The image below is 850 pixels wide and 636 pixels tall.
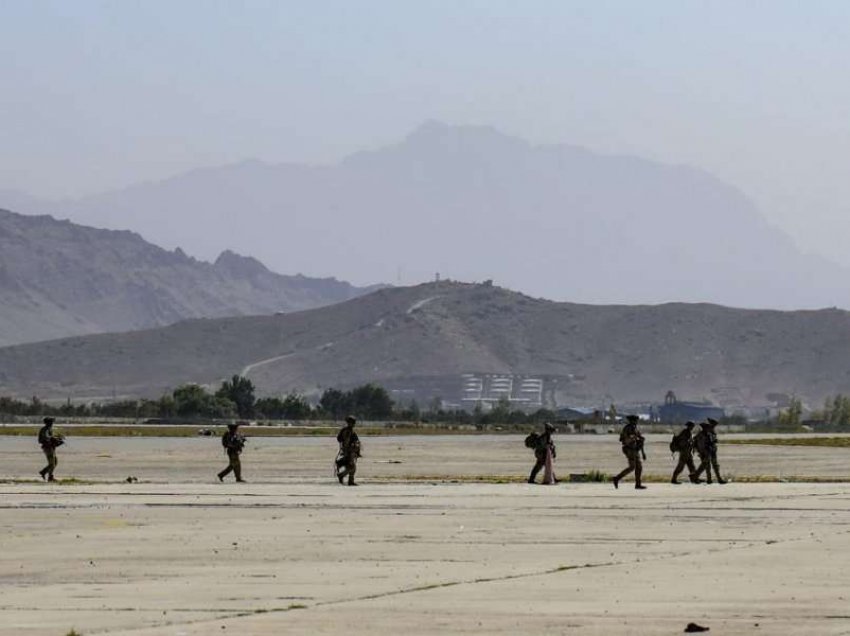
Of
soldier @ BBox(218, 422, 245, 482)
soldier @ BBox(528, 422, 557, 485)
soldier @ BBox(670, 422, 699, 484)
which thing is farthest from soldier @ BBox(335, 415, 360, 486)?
soldier @ BBox(670, 422, 699, 484)

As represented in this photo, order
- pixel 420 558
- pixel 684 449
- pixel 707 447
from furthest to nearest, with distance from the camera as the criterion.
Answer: pixel 684 449
pixel 707 447
pixel 420 558

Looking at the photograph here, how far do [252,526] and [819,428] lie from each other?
165 metres

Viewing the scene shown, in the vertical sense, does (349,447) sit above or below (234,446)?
above

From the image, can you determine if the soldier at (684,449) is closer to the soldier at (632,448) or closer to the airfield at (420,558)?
the airfield at (420,558)

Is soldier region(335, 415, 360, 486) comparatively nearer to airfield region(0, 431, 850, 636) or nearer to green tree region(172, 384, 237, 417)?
airfield region(0, 431, 850, 636)

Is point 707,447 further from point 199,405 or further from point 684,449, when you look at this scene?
point 199,405

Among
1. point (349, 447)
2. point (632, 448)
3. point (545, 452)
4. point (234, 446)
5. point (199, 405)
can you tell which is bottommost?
point (234, 446)

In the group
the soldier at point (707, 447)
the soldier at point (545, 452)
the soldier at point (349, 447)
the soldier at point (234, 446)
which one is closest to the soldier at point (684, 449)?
the soldier at point (707, 447)

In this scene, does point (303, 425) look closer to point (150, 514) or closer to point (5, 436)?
point (5, 436)

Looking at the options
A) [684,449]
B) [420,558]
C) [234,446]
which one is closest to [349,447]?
[234,446]

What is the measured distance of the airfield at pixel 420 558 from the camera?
19.7m

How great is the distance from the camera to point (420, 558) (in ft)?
86.3

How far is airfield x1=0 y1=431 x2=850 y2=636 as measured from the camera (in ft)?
64.7

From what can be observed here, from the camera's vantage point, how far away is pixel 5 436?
387 feet
